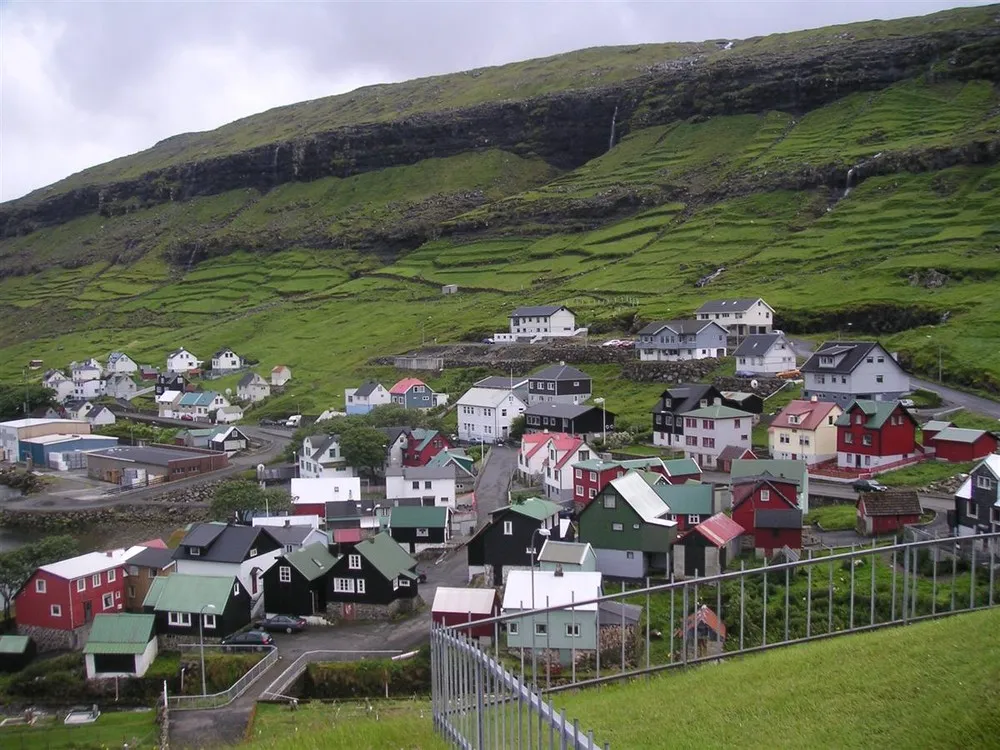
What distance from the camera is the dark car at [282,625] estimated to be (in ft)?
93.9

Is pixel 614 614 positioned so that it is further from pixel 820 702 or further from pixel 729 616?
pixel 820 702

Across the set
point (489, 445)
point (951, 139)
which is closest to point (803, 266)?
point (951, 139)

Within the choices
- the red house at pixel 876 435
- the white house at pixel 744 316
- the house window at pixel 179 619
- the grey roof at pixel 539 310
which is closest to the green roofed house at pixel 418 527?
the house window at pixel 179 619

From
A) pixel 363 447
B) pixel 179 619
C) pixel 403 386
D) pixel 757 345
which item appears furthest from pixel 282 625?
pixel 757 345

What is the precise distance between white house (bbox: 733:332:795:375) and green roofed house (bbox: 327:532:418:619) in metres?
35.1

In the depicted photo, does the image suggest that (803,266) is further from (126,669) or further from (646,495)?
(126,669)

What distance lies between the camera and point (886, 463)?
131 ft

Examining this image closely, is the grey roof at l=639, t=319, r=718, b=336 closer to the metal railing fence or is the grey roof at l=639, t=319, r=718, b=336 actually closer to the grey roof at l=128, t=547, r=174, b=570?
the metal railing fence

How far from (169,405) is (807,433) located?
6010cm

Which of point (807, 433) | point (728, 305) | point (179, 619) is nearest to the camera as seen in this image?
point (179, 619)

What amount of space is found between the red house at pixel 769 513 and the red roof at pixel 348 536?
1507cm

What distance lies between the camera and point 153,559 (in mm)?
32250

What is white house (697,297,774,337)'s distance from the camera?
67.1 m

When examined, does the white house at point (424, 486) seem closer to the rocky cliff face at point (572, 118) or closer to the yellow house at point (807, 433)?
the yellow house at point (807, 433)
